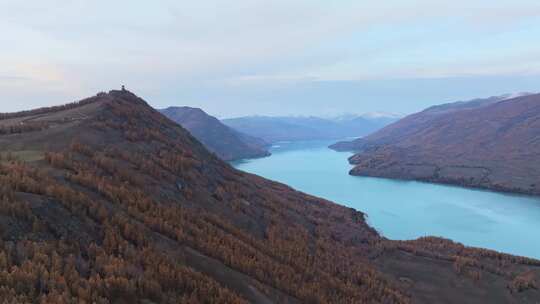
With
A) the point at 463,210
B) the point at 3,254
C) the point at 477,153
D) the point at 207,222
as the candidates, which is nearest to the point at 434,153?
the point at 477,153

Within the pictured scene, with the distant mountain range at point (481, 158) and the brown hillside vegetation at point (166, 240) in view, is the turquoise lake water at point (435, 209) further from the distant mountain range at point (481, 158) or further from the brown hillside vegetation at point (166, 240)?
the brown hillside vegetation at point (166, 240)

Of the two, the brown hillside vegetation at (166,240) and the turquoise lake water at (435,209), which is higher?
the brown hillside vegetation at (166,240)

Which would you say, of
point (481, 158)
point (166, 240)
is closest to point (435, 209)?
point (481, 158)

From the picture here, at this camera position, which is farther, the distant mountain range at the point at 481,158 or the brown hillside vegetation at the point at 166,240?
the distant mountain range at the point at 481,158

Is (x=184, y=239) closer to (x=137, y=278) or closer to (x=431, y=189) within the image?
(x=137, y=278)

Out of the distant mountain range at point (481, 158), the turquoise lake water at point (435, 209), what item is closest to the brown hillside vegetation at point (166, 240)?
the turquoise lake water at point (435, 209)

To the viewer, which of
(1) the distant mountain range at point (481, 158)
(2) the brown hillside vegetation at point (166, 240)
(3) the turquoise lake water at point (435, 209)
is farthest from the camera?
(1) the distant mountain range at point (481, 158)

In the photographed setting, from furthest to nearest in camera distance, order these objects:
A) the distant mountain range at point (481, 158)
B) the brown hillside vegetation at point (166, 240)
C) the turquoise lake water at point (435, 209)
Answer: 1. the distant mountain range at point (481, 158)
2. the turquoise lake water at point (435, 209)
3. the brown hillside vegetation at point (166, 240)
